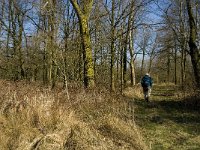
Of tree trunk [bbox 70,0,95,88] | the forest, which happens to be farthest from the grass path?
tree trunk [bbox 70,0,95,88]

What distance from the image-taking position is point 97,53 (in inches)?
952

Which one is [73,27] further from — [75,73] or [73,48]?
[75,73]

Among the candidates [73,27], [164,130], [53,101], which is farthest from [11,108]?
[73,27]

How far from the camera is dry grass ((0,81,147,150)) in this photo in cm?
753

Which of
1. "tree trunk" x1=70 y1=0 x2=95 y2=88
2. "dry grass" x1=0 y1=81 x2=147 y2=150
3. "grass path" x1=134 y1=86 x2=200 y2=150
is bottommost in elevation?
"grass path" x1=134 y1=86 x2=200 y2=150

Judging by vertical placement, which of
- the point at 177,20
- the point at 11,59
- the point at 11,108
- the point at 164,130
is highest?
the point at 177,20

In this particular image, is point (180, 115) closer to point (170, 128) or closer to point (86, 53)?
point (170, 128)

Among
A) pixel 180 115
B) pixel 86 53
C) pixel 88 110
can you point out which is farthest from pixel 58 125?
pixel 86 53

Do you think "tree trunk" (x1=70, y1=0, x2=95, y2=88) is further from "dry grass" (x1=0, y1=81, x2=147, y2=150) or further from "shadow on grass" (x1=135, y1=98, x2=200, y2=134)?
"dry grass" (x1=0, y1=81, x2=147, y2=150)

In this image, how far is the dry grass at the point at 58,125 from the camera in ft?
24.7

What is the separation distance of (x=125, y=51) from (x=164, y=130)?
818 inches

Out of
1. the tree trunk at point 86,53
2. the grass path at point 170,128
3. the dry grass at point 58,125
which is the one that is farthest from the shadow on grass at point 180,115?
the tree trunk at point 86,53

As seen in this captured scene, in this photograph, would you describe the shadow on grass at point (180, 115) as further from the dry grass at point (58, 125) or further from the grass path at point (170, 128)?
the dry grass at point (58, 125)

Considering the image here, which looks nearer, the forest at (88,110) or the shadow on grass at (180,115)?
the forest at (88,110)
